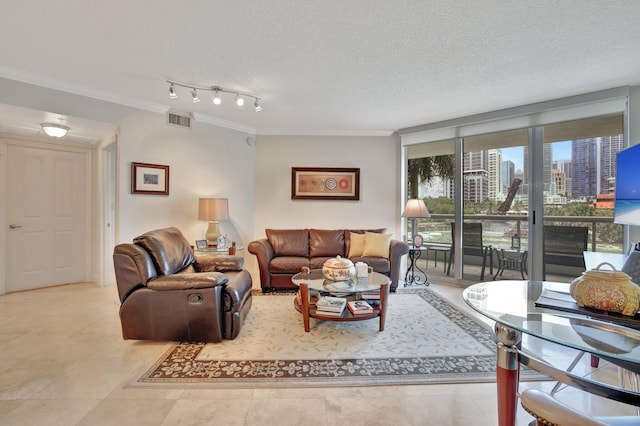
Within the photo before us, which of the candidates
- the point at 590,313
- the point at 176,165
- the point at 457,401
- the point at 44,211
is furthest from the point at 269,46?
the point at 44,211

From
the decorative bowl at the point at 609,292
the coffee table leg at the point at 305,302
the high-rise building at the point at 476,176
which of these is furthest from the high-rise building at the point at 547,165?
the coffee table leg at the point at 305,302

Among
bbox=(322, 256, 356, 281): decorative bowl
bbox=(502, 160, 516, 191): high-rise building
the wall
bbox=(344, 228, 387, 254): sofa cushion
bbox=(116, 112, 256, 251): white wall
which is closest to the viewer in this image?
bbox=(322, 256, 356, 281): decorative bowl

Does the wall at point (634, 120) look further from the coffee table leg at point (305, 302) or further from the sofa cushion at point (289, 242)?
the sofa cushion at point (289, 242)

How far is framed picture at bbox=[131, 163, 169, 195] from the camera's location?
3.76 m

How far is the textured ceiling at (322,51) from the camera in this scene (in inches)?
80.0

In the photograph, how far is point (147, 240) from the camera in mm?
2699

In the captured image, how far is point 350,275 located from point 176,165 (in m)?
2.93

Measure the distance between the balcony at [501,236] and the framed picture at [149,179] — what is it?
155 inches

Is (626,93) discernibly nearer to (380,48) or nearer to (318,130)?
(380,48)

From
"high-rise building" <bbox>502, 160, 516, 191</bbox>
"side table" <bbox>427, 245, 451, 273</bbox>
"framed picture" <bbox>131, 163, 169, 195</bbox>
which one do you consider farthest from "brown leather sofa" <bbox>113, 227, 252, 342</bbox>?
"high-rise building" <bbox>502, 160, 516, 191</bbox>

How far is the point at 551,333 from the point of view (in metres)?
1.21

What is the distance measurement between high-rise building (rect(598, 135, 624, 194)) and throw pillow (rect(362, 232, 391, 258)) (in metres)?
2.62

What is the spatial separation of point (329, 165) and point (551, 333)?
427 centimetres

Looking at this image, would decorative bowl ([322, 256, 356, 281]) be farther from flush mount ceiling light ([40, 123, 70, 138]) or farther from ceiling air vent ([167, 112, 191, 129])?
flush mount ceiling light ([40, 123, 70, 138])
